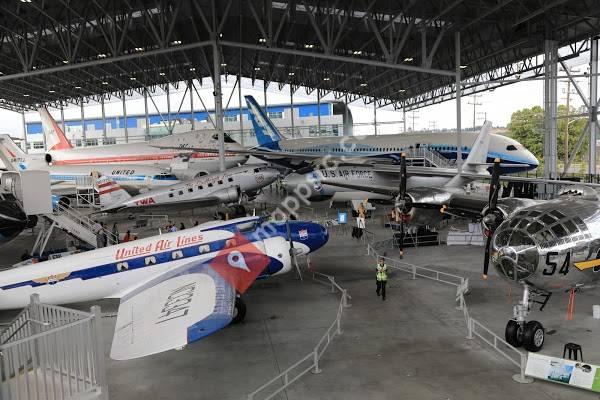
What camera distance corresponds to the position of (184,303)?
33.7 ft

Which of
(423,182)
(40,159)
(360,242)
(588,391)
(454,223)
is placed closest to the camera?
(588,391)

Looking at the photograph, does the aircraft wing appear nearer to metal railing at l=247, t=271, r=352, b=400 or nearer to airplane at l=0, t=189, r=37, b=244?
metal railing at l=247, t=271, r=352, b=400

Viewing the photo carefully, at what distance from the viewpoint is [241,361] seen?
11.1 m

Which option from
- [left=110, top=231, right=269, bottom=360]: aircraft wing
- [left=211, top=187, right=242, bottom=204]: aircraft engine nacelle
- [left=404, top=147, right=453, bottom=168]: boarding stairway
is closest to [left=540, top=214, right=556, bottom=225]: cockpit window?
[left=110, top=231, right=269, bottom=360]: aircraft wing

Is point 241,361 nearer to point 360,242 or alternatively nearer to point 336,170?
point 360,242

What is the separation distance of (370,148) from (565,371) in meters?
30.2

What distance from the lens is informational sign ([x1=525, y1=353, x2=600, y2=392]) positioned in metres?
8.95

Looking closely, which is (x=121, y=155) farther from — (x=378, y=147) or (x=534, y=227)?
(x=534, y=227)

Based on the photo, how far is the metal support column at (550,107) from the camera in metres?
28.5

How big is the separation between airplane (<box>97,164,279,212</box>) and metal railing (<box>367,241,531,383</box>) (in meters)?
12.3

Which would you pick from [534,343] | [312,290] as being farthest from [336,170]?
[534,343]

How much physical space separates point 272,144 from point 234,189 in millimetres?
13250

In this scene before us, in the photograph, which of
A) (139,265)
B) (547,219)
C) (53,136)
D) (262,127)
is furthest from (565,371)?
(53,136)

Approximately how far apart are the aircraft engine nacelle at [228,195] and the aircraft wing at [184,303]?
55.3 ft
